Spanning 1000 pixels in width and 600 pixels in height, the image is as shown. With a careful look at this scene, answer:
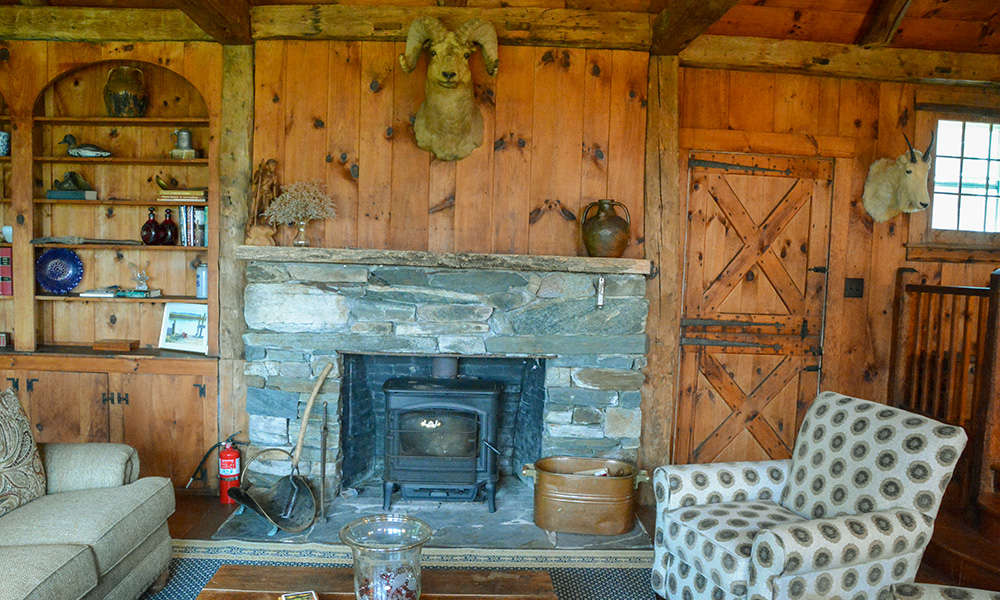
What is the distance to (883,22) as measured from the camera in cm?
356

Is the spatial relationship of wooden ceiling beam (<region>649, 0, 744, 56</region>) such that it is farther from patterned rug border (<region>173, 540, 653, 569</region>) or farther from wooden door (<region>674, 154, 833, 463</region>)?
patterned rug border (<region>173, 540, 653, 569</region>)

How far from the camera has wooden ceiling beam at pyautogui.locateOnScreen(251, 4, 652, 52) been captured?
3273 mm

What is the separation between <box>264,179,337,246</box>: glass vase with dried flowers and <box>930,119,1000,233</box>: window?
3744mm

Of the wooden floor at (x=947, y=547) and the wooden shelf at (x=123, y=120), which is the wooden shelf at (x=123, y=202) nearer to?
the wooden shelf at (x=123, y=120)

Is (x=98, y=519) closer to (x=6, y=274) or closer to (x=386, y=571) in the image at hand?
(x=386, y=571)

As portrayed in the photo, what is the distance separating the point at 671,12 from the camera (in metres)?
3.05

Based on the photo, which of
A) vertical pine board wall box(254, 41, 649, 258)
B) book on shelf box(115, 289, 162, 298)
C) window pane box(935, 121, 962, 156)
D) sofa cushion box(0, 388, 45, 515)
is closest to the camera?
sofa cushion box(0, 388, 45, 515)

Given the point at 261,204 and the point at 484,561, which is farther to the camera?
the point at 261,204

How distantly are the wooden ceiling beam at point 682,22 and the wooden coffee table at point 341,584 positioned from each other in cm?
250

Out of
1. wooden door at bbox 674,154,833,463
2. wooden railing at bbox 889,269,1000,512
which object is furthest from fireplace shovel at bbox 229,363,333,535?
wooden railing at bbox 889,269,1000,512

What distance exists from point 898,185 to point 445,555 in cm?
334

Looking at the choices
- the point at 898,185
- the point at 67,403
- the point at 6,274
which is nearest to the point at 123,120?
the point at 6,274

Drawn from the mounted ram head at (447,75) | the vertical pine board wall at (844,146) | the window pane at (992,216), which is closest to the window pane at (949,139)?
the vertical pine board wall at (844,146)

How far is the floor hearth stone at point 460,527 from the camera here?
2.97m
